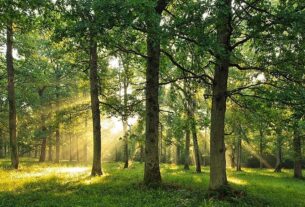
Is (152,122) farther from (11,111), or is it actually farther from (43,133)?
(43,133)

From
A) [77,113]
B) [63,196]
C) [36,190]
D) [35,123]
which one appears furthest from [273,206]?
[35,123]

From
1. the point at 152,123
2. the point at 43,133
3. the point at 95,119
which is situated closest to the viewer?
the point at 152,123

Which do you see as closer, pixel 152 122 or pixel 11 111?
pixel 152 122

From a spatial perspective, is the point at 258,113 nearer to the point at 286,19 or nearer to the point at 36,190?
the point at 286,19

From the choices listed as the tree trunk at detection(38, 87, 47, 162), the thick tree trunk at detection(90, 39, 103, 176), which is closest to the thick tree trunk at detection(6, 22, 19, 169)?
the thick tree trunk at detection(90, 39, 103, 176)

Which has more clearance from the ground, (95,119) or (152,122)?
(95,119)

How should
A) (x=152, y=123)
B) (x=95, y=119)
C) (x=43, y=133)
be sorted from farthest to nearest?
(x=43, y=133) < (x=95, y=119) < (x=152, y=123)

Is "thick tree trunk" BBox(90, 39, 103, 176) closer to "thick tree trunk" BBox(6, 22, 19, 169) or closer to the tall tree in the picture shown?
the tall tree

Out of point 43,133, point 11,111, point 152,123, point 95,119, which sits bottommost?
point 43,133

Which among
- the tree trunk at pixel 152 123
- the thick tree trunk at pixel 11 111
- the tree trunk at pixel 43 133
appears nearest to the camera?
the tree trunk at pixel 152 123

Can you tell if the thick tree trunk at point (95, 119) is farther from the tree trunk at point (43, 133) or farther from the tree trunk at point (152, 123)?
the tree trunk at point (43, 133)

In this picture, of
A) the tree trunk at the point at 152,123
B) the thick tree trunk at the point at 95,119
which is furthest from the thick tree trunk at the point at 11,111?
the tree trunk at the point at 152,123

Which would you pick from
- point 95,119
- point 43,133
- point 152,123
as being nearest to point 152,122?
point 152,123

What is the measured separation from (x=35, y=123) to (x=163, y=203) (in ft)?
119
